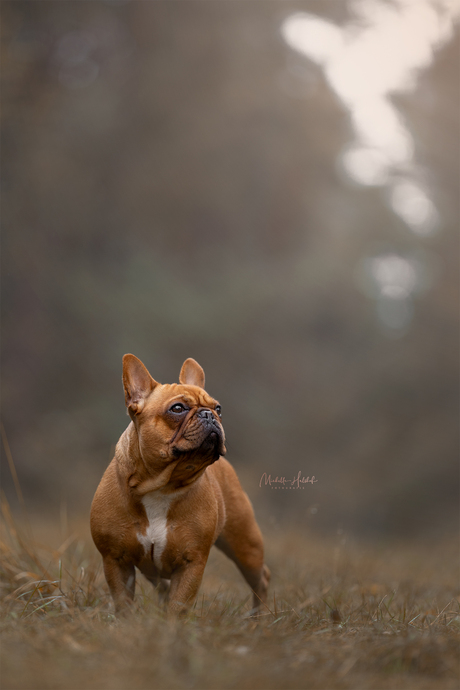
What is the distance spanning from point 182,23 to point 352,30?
11.9 ft

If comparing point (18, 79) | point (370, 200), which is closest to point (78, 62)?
point (18, 79)

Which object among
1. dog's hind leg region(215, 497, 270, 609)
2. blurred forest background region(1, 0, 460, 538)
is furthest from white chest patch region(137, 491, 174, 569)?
blurred forest background region(1, 0, 460, 538)

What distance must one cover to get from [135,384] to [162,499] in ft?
2.09

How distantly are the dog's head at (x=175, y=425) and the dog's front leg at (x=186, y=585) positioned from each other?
43 cm

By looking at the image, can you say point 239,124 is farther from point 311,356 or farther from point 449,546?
point 449,546

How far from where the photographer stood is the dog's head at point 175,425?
299 cm

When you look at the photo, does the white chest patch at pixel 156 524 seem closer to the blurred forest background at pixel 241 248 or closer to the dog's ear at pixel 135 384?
the dog's ear at pixel 135 384

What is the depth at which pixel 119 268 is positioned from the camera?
40.1 feet

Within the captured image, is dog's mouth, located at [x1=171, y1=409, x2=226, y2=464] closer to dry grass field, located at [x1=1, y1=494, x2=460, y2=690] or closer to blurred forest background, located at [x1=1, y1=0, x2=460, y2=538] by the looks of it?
dry grass field, located at [x1=1, y1=494, x2=460, y2=690]

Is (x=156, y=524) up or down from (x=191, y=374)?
down

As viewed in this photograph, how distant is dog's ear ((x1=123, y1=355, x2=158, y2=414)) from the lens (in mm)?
3198

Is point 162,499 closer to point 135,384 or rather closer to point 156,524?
point 156,524

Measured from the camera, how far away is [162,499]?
121 inches

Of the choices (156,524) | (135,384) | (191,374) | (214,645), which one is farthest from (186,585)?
(191,374)
